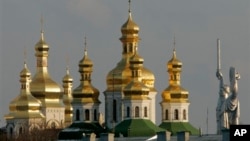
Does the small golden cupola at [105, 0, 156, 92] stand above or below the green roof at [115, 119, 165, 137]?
above

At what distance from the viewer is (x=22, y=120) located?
58.4 m

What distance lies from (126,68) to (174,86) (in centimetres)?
194

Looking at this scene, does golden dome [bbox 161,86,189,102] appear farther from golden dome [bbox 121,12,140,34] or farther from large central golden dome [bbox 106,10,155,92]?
golden dome [bbox 121,12,140,34]

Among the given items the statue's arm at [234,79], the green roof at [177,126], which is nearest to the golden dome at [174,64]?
the green roof at [177,126]

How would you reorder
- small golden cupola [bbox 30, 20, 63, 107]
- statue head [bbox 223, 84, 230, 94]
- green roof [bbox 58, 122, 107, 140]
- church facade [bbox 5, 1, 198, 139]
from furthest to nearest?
small golden cupola [bbox 30, 20, 63, 107]
green roof [bbox 58, 122, 107, 140]
church facade [bbox 5, 1, 198, 139]
statue head [bbox 223, 84, 230, 94]

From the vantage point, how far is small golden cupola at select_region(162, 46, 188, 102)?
48.5m

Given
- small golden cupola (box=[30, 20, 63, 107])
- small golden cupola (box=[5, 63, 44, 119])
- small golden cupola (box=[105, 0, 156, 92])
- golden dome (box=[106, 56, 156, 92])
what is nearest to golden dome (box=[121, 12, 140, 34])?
small golden cupola (box=[105, 0, 156, 92])

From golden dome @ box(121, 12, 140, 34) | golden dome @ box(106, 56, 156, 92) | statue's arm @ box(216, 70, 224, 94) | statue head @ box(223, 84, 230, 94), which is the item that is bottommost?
statue head @ box(223, 84, 230, 94)

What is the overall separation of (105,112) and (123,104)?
93.9 inches

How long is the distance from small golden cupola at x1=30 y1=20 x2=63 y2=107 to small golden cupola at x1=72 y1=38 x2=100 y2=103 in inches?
418

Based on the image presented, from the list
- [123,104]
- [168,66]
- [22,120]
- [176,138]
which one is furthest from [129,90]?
[22,120]

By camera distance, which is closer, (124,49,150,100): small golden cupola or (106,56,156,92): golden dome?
(124,49,150,100): small golden cupola

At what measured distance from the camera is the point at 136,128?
44.3m

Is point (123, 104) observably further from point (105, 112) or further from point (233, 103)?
point (233, 103)
